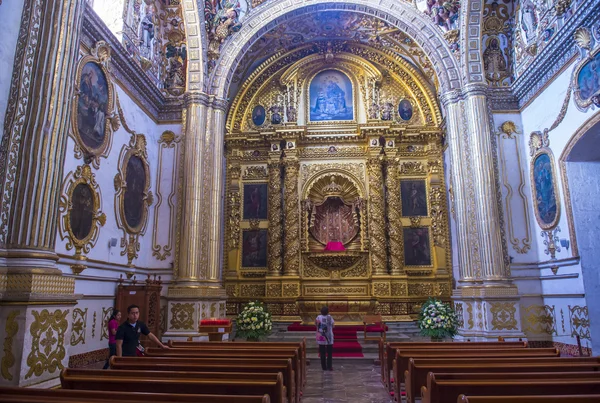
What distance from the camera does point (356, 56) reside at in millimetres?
16703

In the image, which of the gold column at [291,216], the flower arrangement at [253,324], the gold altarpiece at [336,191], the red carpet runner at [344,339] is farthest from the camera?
the gold column at [291,216]

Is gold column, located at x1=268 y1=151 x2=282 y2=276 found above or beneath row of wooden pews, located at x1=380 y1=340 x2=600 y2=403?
above

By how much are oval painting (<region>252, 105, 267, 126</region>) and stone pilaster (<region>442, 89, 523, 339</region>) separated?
6967 mm

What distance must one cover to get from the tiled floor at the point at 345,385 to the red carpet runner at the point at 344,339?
3.13 ft

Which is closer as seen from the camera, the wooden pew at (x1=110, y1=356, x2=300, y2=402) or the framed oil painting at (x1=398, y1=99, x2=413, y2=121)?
the wooden pew at (x1=110, y1=356, x2=300, y2=402)

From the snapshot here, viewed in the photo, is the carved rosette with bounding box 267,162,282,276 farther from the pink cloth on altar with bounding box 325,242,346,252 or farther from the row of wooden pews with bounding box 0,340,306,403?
the row of wooden pews with bounding box 0,340,306,403

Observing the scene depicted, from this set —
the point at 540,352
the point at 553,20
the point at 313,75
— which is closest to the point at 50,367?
the point at 540,352

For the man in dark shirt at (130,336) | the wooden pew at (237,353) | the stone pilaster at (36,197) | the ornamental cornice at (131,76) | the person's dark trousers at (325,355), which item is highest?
the ornamental cornice at (131,76)

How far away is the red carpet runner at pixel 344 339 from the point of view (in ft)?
36.8

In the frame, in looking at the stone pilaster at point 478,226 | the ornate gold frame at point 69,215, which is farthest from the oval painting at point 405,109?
the ornate gold frame at point 69,215

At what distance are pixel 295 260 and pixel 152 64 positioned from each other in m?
7.73

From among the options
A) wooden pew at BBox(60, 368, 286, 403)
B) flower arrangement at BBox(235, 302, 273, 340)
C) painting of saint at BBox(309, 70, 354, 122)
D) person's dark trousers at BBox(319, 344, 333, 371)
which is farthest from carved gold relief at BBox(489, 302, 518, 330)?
painting of saint at BBox(309, 70, 354, 122)

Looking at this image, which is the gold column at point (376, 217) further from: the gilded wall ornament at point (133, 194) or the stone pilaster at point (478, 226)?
the gilded wall ornament at point (133, 194)

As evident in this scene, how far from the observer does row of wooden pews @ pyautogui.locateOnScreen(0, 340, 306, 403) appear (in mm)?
3283
